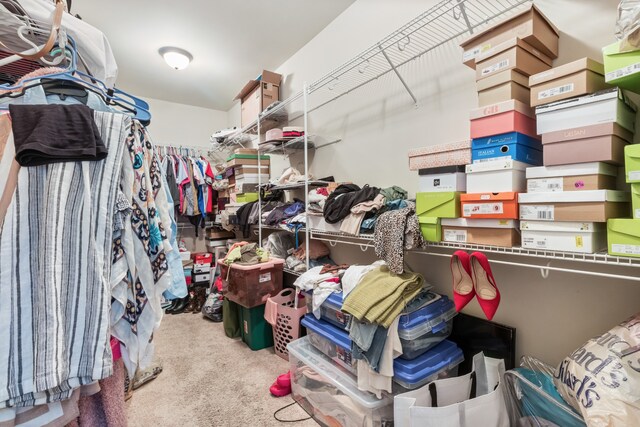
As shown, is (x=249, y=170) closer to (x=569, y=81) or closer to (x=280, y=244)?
(x=280, y=244)

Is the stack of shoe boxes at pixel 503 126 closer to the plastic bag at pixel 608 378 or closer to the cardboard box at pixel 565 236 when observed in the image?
the cardboard box at pixel 565 236

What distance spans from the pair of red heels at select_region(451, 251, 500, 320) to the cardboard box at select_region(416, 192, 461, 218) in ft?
0.56

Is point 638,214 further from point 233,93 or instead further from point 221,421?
point 233,93

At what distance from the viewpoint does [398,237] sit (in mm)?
1319

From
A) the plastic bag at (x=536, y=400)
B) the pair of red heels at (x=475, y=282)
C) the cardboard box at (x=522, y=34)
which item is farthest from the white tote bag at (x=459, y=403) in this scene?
the cardboard box at (x=522, y=34)

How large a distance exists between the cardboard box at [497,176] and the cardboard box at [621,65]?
1.09 ft

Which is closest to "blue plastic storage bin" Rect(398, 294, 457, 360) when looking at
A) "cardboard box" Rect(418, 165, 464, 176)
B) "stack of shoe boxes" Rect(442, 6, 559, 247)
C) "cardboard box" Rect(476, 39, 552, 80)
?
"stack of shoe boxes" Rect(442, 6, 559, 247)

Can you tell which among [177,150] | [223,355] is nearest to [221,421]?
[223,355]

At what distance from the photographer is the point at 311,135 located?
2471mm

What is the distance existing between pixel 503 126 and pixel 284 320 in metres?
1.75

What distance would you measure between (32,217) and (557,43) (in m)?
1.82

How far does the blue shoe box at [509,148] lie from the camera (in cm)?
106

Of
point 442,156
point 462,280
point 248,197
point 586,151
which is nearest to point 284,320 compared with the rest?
point 462,280

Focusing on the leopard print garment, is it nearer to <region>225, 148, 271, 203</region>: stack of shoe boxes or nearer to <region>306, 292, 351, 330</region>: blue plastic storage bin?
<region>306, 292, 351, 330</region>: blue plastic storage bin
